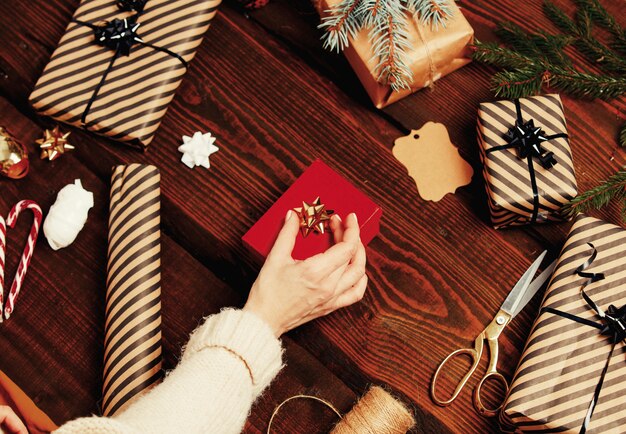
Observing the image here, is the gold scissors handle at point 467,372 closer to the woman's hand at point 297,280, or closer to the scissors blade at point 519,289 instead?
the scissors blade at point 519,289

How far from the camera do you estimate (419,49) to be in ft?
3.69

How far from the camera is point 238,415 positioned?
867 millimetres

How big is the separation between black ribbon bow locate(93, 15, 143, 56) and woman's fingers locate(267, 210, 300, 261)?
52 cm

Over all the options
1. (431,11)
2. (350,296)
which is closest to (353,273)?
(350,296)

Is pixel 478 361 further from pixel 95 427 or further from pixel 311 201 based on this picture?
pixel 95 427

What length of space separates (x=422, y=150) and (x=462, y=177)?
0.10 metres

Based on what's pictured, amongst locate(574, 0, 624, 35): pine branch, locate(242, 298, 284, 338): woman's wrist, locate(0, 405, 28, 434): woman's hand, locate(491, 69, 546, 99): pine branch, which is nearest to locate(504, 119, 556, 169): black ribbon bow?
locate(491, 69, 546, 99): pine branch

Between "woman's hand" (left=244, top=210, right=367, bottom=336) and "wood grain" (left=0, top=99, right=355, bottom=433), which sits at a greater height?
"woman's hand" (left=244, top=210, right=367, bottom=336)

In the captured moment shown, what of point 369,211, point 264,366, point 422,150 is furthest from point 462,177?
point 264,366

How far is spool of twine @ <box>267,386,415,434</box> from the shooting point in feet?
3.30

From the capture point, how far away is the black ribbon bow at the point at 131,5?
1214 mm

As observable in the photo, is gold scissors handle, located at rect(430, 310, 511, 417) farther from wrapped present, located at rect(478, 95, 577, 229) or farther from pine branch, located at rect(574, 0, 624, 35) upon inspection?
pine branch, located at rect(574, 0, 624, 35)

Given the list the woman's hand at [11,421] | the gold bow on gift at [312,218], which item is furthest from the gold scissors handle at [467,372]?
the woman's hand at [11,421]

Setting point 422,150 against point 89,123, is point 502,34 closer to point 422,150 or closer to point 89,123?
point 422,150
